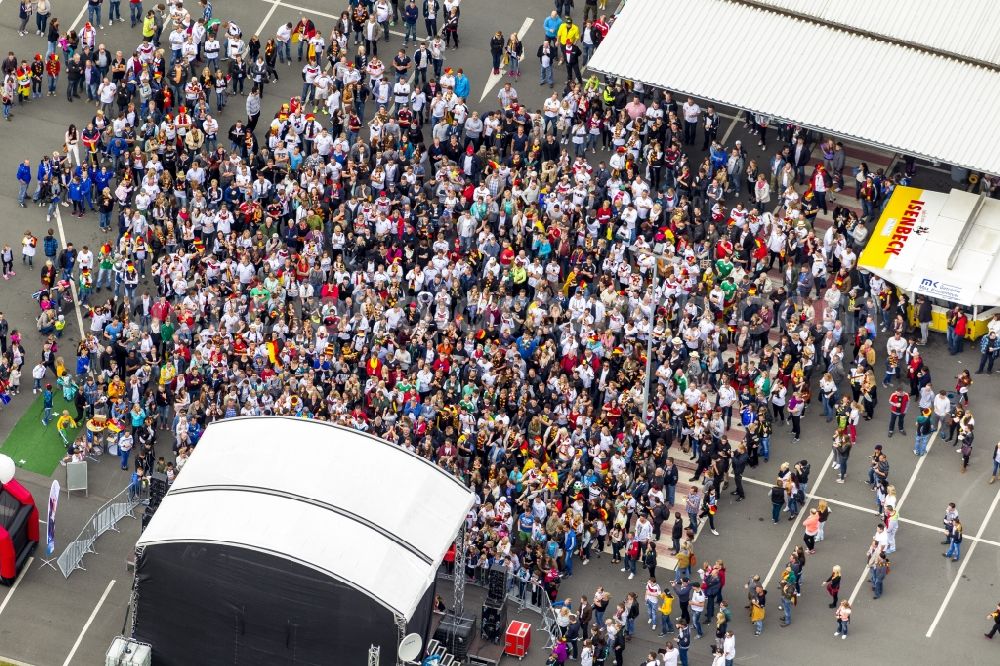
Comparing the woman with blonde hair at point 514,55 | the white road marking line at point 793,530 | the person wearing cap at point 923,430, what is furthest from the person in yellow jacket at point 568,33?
the person wearing cap at point 923,430

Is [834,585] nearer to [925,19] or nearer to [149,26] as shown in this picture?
[925,19]

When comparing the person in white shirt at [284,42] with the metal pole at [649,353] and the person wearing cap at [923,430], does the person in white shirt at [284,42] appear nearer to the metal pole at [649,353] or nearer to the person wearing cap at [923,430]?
the metal pole at [649,353]

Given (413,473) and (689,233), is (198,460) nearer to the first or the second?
(413,473)

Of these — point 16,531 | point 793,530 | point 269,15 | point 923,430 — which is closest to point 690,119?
point 923,430

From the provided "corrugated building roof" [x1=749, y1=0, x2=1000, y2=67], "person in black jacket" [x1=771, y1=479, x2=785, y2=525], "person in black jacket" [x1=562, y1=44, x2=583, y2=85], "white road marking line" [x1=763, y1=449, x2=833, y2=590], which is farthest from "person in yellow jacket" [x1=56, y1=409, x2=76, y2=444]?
"corrugated building roof" [x1=749, y1=0, x2=1000, y2=67]

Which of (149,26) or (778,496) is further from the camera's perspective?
(149,26)

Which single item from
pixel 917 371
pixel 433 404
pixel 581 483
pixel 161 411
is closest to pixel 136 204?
pixel 161 411
